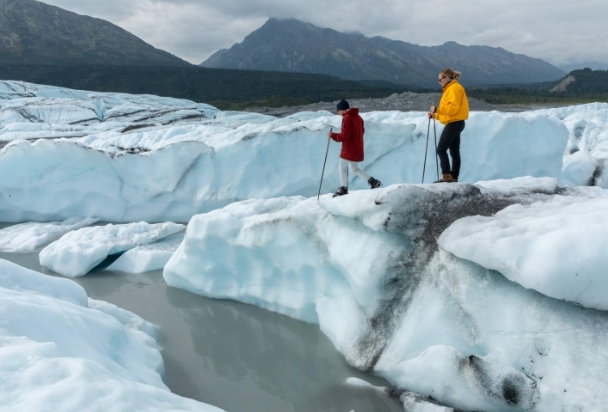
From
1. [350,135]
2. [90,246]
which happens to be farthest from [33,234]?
[350,135]

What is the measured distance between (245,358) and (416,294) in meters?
1.90

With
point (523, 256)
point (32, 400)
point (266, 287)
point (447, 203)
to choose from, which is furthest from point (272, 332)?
point (32, 400)

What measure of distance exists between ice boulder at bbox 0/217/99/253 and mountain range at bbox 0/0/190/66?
96826mm

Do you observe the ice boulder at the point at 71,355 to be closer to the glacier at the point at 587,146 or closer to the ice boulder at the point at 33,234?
the ice boulder at the point at 33,234

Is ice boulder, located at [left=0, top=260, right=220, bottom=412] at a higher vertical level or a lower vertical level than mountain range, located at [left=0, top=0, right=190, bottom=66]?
lower

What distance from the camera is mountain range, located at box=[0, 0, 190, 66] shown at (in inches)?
3814

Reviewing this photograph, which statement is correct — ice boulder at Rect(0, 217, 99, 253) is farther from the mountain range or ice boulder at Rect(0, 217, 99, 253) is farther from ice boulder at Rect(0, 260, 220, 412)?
the mountain range

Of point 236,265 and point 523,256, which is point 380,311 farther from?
point 236,265

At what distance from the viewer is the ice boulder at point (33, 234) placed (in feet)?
28.4

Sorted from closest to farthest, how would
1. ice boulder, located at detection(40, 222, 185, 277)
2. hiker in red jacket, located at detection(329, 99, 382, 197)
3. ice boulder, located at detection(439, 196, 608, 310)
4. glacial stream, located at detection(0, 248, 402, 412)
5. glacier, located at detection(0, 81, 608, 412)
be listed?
1. ice boulder, located at detection(439, 196, 608, 310)
2. glacier, located at detection(0, 81, 608, 412)
3. glacial stream, located at detection(0, 248, 402, 412)
4. hiker in red jacket, located at detection(329, 99, 382, 197)
5. ice boulder, located at detection(40, 222, 185, 277)

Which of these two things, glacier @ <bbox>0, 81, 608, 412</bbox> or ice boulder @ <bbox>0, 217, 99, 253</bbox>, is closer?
glacier @ <bbox>0, 81, 608, 412</bbox>

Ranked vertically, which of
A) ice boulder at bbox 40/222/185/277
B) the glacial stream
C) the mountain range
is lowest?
the glacial stream

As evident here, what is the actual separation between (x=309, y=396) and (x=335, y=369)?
0.48 metres

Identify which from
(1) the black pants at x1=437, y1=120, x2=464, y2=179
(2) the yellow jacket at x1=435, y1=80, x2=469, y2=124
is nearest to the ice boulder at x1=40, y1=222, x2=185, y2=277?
(1) the black pants at x1=437, y1=120, x2=464, y2=179
